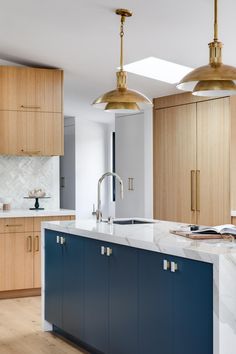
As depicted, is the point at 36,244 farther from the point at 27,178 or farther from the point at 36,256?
the point at 27,178

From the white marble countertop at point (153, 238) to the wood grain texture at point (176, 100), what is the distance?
2861mm

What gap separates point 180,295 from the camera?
2.90 metres

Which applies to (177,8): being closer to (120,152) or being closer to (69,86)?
(69,86)

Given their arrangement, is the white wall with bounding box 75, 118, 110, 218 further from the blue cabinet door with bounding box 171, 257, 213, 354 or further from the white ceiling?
the blue cabinet door with bounding box 171, 257, 213, 354

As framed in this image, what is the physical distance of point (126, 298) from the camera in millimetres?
3404

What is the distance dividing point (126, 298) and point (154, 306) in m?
0.32

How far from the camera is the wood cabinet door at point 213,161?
6.31 meters

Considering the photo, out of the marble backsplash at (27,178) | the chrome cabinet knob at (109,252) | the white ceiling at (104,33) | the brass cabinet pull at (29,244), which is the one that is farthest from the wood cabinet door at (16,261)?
the chrome cabinet knob at (109,252)

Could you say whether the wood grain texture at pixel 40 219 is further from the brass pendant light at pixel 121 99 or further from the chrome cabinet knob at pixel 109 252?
the chrome cabinet knob at pixel 109 252

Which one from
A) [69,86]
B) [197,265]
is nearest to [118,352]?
[197,265]

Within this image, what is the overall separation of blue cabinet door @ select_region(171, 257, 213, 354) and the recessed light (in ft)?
→ 12.2

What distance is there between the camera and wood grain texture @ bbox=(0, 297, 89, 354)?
4.05 metres

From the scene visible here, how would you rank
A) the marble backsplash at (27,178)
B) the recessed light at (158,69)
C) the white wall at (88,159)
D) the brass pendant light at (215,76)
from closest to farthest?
1. the brass pendant light at (215,76)
2. the recessed light at (158,69)
3. the marble backsplash at (27,178)
4. the white wall at (88,159)

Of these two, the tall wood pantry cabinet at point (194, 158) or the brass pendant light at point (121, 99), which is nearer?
the brass pendant light at point (121, 99)
